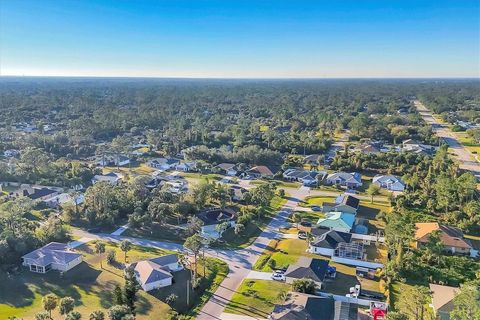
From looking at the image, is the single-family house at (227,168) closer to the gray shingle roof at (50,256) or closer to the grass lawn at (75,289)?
the grass lawn at (75,289)

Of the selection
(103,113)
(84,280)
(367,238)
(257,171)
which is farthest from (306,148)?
(103,113)

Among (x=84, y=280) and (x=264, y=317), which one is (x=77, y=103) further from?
(x=264, y=317)

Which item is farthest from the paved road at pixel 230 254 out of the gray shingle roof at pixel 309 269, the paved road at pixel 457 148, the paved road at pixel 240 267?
the paved road at pixel 457 148

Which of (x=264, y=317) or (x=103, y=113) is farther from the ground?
(x=103, y=113)

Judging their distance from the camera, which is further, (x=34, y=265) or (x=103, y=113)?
(x=103, y=113)

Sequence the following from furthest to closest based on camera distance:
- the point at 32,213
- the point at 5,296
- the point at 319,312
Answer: the point at 32,213 → the point at 5,296 → the point at 319,312

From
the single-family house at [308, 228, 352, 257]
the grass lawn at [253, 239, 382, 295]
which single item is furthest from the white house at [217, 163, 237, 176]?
the single-family house at [308, 228, 352, 257]
